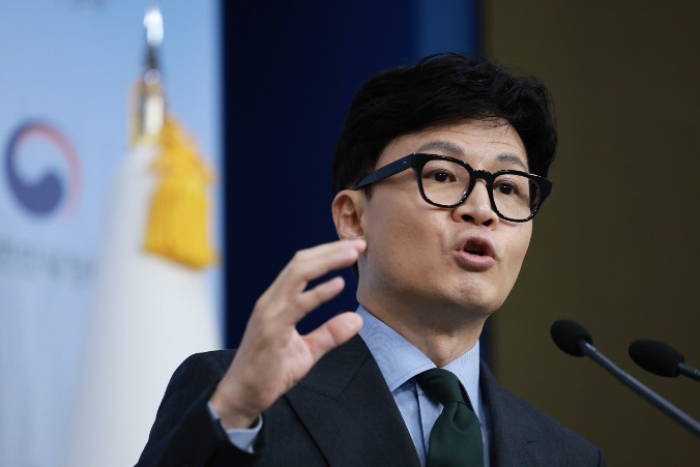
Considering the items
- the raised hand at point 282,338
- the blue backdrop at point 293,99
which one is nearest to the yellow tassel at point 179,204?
the blue backdrop at point 293,99

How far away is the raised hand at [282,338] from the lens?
3.98 ft

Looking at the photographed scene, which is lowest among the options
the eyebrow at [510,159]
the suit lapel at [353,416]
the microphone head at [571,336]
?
the suit lapel at [353,416]

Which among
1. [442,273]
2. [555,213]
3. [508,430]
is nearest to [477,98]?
[442,273]

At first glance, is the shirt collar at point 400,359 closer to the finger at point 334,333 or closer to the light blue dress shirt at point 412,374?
the light blue dress shirt at point 412,374

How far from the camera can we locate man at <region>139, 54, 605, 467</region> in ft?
5.01

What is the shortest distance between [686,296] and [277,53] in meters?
1.67

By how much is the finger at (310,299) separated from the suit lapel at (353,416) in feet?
1.19

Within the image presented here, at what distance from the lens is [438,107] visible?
1742 millimetres

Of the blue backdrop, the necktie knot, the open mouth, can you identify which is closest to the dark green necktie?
the necktie knot

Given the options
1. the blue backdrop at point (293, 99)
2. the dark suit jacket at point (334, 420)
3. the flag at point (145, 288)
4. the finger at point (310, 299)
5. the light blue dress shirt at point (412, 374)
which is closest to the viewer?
the finger at point (310, 299)

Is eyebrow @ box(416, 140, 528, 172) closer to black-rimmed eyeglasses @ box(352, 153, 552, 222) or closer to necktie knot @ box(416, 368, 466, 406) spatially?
black-rimmed eyeglasses @ box(352, 153, 552, 222)

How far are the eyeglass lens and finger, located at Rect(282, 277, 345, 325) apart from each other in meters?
0.49

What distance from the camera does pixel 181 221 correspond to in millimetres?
2756

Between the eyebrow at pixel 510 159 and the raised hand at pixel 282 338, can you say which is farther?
the eyebrow at pixel 510 159
